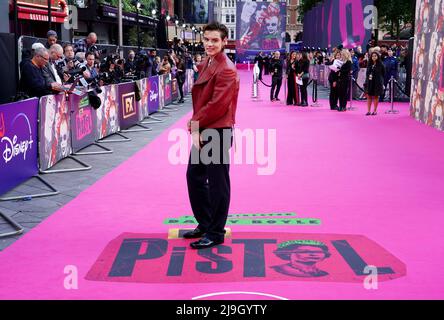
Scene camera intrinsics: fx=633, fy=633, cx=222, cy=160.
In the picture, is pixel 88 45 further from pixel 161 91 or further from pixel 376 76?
pixel 376 76

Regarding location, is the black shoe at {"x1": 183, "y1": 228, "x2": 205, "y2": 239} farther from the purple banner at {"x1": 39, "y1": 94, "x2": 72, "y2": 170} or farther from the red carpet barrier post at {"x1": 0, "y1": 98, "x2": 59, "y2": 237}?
the purple banner at {"x1": 39, "y1": 94, "x2": 72, "y2": 170}

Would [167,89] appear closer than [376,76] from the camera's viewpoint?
No

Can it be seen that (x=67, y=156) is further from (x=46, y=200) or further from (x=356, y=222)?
(x=356, y=222)

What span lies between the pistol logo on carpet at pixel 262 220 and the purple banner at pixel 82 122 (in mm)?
4584

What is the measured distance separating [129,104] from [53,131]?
18.6 feet

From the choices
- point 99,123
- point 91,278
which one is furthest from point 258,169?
point 91,278

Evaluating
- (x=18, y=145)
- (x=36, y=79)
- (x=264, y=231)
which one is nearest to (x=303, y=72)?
(x=36, y=79)

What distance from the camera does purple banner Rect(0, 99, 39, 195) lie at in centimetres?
773

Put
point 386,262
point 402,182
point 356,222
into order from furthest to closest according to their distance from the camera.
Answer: point 402,182 → point 356,222 → point 386,262

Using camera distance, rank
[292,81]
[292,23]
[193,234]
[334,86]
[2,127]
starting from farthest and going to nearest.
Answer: [292,23]
[292,81]
[334,86]
[2,127]
[193,234]

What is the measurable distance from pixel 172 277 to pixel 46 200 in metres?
3.45

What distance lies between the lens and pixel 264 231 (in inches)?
251

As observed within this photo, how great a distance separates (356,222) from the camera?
6781 millimetres
